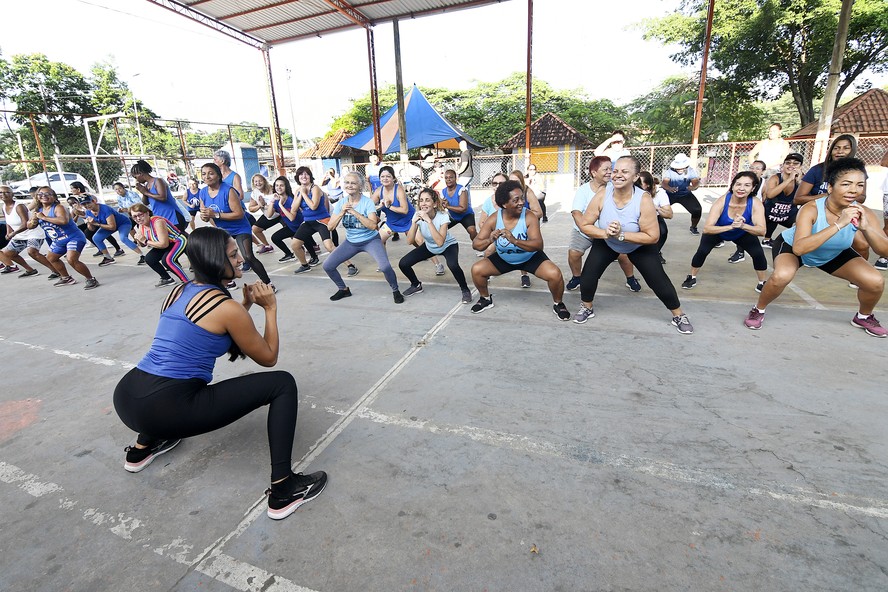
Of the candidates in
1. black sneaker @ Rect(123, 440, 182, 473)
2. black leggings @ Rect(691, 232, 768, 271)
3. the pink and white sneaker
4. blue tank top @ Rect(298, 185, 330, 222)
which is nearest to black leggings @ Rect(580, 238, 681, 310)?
black leggings @ Rect(691, 232, 768, 271)

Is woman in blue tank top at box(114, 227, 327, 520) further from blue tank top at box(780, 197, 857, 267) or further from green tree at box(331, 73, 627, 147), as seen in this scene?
green tree at box(331, 73, 627, 147)

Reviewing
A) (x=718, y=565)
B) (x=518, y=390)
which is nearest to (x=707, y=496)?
(x=718, y=565)

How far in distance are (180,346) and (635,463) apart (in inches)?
93.6

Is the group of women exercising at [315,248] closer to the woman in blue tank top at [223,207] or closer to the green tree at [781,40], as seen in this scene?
the woman in blue tank top at [223,207]

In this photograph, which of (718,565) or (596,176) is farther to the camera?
(596,176)

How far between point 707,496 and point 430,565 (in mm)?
1345

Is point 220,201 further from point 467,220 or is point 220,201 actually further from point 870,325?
point 870,325

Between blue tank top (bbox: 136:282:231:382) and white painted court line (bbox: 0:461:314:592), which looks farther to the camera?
blue tank top (bbox: 136:282:231:382)

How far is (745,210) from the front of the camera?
466 centimetres

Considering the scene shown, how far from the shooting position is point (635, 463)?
2307mm

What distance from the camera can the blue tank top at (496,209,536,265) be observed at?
4.31 meters

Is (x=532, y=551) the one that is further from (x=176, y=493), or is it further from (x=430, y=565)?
(x=176, y=493)

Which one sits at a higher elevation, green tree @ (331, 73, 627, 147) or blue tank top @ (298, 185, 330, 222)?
green tree @ (331, 73, 627, 147)

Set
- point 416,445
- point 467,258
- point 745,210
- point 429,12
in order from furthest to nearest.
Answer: point 429,12
point 467,258
point 745,210
point 416,445
